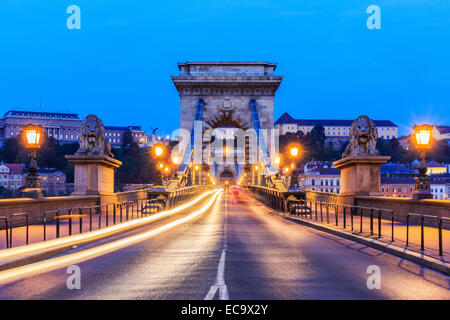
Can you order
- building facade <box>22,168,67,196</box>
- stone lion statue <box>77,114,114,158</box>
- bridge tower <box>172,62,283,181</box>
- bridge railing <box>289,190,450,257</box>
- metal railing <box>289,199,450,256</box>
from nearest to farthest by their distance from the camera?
bridge railing <box>289,190,450,257</box> < metal railing <box>289,199,450,256</box> < stone lion statue <box>77,114,114,158</box> < bridge tower <box>172,62,283,181</box> < building facade <box>22,168,67,196</box>

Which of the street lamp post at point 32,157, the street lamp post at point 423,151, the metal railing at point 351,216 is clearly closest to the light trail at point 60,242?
the street lamp post at point 32,157

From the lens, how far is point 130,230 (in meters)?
18.0

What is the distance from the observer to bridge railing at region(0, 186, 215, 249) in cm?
1329

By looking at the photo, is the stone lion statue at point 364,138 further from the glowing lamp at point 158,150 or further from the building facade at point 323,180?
the building facade at point 323,180

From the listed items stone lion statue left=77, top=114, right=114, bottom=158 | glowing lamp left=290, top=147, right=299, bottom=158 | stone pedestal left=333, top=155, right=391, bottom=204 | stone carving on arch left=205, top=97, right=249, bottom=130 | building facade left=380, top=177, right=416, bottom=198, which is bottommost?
building facade left=380, top=177, right=416, bottom=198

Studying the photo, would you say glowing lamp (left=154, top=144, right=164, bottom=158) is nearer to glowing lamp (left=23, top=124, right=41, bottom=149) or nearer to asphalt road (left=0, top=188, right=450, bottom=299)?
glowing lamp (left=23, top=124, right=41, bottom=149)

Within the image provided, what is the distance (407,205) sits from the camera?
59.3ft

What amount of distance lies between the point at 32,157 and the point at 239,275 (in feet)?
37.1

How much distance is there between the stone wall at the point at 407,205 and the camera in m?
15.1

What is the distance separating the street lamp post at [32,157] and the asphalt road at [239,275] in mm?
5921

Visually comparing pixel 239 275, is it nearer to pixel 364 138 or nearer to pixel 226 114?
pixel 364 138

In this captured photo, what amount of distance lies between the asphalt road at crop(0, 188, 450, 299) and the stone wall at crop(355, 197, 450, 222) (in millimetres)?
3778

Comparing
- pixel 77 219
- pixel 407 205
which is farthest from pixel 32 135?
pixel 407 205

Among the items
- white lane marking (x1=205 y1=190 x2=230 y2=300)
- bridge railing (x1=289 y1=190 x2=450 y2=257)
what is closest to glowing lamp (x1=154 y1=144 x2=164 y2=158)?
→ bridge railing (x1=289 y1=190 x2=450 y2=257)
